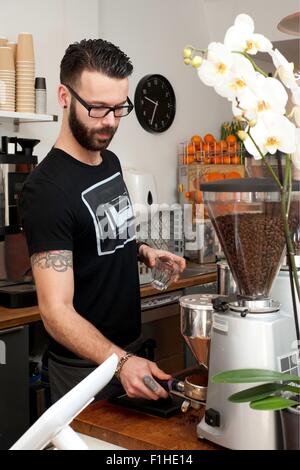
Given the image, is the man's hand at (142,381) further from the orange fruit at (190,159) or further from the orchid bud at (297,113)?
the orange fruit at (190,159)

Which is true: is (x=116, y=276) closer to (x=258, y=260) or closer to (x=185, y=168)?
(x=258, y=260)

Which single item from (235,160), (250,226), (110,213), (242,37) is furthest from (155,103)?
(242,37)

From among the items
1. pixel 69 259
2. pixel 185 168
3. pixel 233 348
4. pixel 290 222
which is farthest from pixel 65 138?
pixel 185 168

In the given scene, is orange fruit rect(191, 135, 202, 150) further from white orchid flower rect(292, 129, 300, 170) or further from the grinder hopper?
white orchid flower rect(292, 129, 300, 170)

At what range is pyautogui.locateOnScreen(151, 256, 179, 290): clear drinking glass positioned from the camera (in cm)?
204

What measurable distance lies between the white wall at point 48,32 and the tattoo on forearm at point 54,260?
64.9 inches

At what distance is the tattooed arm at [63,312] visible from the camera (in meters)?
1.52

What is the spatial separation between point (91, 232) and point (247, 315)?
0.78 metres

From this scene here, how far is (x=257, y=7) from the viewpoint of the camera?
14.1ft

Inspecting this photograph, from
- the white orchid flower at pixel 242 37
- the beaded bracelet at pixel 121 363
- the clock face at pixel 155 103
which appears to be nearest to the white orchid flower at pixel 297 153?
the white orchid flower at pixel 242 37

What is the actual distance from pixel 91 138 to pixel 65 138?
0.10 meters

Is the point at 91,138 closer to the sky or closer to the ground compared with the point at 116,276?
closer to the sky

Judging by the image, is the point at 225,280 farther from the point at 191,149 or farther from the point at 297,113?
the point at 191,149

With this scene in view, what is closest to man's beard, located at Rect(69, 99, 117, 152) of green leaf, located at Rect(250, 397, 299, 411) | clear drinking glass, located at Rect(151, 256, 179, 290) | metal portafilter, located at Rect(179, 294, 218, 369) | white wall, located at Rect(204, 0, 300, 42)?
clear drinking glass, located at Rect(151, 256, 179, 290)
